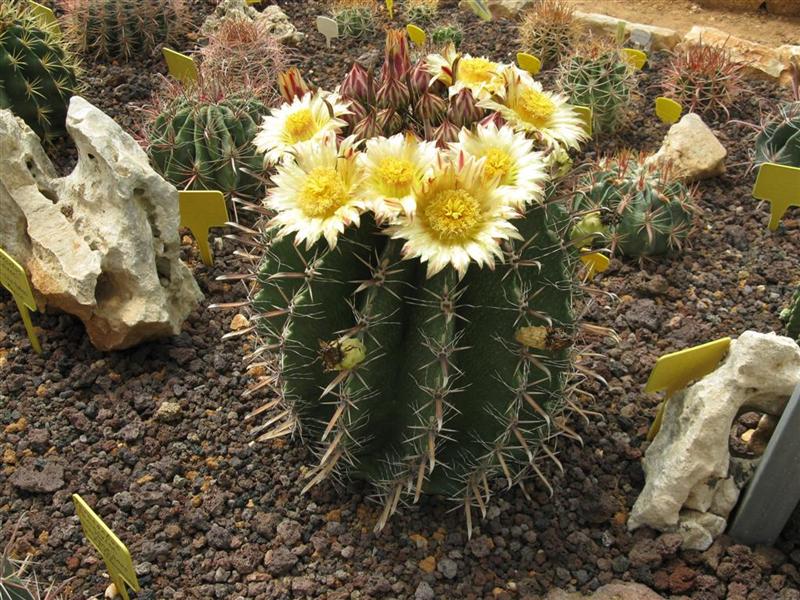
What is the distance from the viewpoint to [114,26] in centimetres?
484

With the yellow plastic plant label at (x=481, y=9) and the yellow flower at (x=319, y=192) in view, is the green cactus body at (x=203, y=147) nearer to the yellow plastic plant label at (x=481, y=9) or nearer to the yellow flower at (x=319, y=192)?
the yellow flower at (x=319, y=192)

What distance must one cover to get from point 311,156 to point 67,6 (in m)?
3.54

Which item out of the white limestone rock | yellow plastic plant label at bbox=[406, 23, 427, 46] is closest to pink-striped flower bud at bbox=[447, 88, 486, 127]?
the white limestone rock

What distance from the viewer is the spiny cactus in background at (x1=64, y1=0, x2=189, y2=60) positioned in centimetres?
482

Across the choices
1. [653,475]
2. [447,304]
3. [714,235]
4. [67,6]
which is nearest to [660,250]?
[714,235]

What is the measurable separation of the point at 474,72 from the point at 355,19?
320cm

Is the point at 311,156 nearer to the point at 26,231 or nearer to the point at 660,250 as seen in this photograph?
the point at 26,231

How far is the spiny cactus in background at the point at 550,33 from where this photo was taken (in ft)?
16.4

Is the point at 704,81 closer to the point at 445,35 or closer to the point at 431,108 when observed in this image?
the point at 445,35

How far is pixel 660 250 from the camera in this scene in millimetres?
3557

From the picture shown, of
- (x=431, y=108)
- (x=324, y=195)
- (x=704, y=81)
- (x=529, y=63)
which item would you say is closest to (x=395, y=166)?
(x=324, y=195)

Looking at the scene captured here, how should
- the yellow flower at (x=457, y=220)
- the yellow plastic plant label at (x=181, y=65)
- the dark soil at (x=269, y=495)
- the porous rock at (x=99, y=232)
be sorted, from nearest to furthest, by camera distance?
the yellow flower at (x=457, y=220) < the dark soil at (x=269, y=495) < the porous rock at (x=99, y=232) < the yellow plastic plant label at (x=181, y=65)

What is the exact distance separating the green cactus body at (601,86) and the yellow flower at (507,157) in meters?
2.34

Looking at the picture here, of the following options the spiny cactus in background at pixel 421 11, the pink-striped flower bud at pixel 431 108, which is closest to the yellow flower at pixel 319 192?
the pink-striped flower bud at pixel 431 108
